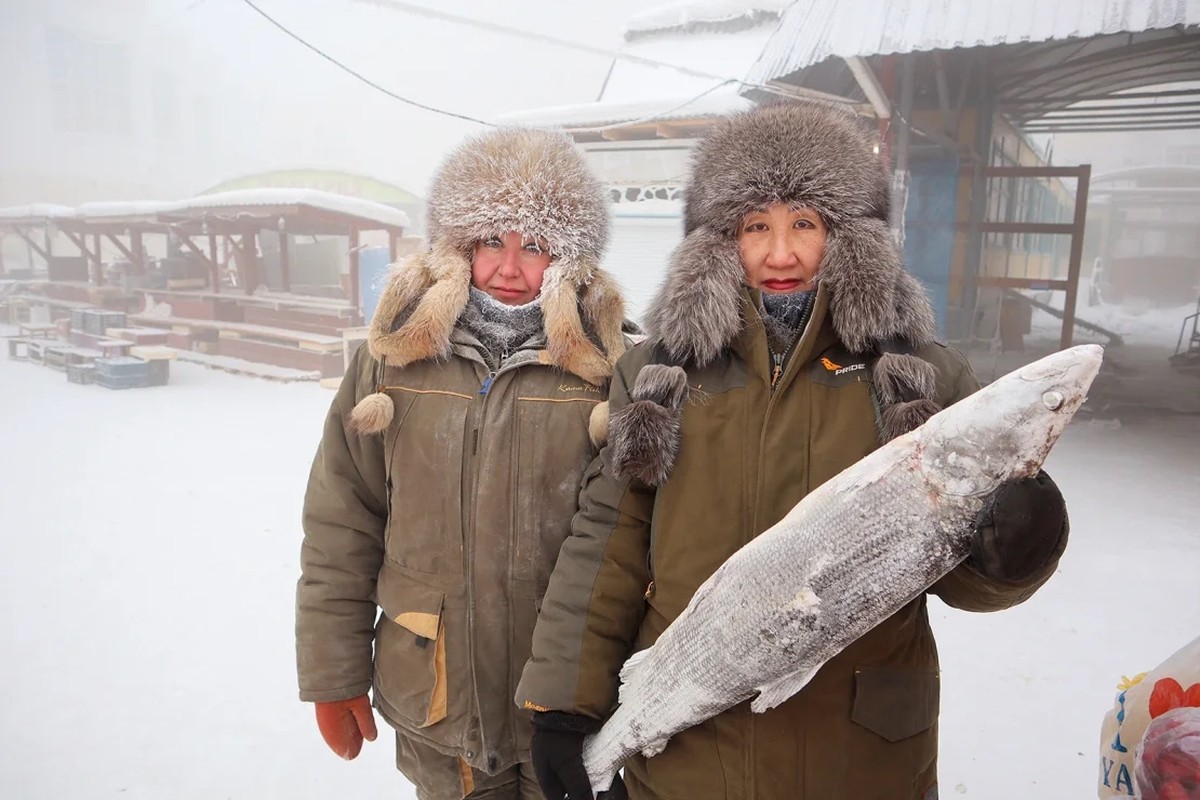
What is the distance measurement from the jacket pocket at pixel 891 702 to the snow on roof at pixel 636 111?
6.68 meters

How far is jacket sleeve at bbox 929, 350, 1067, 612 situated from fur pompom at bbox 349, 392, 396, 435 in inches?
43.2

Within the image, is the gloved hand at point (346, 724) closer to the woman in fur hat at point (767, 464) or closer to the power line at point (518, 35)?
the woman in fur hat at point (767, 464)

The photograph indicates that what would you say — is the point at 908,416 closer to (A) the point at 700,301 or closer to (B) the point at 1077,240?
(A) the point at 700,301

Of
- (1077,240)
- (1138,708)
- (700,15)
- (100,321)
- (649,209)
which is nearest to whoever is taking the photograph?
(1138,708)

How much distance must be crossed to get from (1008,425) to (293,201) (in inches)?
348

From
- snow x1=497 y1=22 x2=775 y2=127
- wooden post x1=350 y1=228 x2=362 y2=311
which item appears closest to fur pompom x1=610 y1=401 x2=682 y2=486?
snow x1=497 y1=22 x2=775 y2=127

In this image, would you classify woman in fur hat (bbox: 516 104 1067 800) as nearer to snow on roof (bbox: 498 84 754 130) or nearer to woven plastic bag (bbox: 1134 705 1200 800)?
woven plastic bag (bbox: 1134 705 1200 800)

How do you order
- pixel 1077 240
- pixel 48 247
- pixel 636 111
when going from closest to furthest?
1. pixel 636 111
2. pixel 1077 240
3. pixel 48 247

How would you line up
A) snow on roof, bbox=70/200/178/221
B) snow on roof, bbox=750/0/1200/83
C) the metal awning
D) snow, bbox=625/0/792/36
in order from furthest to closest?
snow, bbox=625/0/792/36
snow on roof, bbox=70/200/178/221
the metal awning
snow on roof, bbox=750/0/1200/83

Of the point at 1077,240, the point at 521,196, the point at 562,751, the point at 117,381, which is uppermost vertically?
the point at 1077,240

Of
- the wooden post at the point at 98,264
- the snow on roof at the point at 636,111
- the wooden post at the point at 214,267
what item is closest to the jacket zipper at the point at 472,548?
the snow on roof at the point at 636,111

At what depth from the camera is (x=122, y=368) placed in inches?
299

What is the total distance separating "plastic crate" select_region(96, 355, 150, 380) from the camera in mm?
7570

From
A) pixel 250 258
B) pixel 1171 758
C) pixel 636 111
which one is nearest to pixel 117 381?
pixel 250 258
